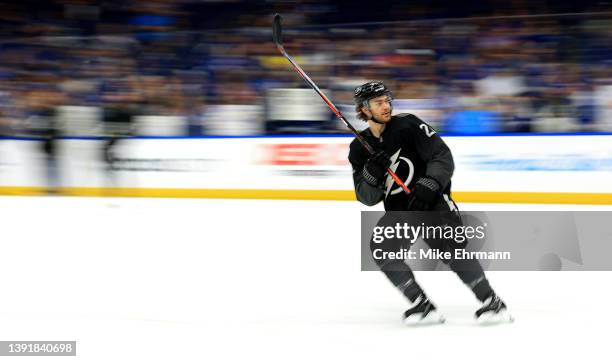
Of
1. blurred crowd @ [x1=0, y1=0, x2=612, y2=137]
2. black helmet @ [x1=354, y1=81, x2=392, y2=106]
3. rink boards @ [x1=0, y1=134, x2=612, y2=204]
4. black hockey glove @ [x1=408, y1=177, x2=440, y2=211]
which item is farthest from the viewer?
blurred crowd @ [x1=0, y1=0, x2=612, y2=137]

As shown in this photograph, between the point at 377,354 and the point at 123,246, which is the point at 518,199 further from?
the point at 377,354

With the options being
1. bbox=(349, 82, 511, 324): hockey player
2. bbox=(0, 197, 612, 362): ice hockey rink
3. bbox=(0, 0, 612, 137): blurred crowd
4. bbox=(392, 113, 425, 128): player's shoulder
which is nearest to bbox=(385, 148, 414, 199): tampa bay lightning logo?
bbox=(349, 82, 511, 324): hockey player

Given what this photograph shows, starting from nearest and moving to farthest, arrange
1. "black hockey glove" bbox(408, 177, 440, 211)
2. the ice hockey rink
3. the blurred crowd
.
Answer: the ice hockey rink < "black hockey glove" bbox(408, 177, 440, 211) < the blurred crowd

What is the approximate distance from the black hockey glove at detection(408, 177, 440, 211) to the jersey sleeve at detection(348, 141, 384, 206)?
0.62ft

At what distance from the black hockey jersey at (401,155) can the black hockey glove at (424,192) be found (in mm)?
101

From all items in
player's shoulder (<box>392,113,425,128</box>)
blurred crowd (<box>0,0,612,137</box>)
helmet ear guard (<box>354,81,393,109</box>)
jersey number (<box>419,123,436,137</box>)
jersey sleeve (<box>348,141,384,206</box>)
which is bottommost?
jersey sleeve (<box>348,141,384,206</box>)

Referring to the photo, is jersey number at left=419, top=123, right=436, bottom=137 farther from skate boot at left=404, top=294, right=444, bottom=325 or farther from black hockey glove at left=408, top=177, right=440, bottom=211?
skate boot at left=404, top=294, right=444, bottom=325

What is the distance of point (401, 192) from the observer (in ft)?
12.9

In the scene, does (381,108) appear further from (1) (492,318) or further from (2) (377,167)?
(1) (492,318)

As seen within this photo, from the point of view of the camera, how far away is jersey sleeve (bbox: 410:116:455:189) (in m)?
3.75

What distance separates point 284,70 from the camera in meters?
9.56

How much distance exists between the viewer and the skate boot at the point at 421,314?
12.7 ft

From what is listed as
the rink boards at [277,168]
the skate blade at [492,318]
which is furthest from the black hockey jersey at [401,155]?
the rink boards at [277,168]

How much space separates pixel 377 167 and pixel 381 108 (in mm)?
267
